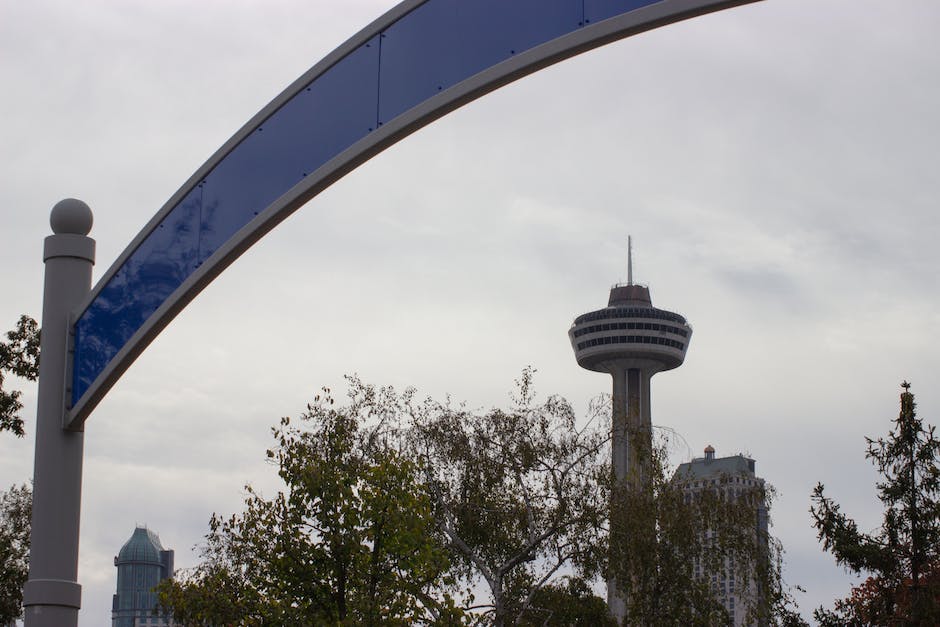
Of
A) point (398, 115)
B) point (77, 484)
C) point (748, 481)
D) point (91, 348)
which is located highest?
point (748, 481)

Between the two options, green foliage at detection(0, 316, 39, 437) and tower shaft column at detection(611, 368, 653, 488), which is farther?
tower shaft column at detection(611, 368, 653, 488)

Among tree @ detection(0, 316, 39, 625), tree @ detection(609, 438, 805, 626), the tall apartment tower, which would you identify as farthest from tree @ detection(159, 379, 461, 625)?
the tall apartment tower

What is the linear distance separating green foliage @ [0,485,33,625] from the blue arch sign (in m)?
19.3

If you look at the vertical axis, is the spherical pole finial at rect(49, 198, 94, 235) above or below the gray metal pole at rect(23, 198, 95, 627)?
above

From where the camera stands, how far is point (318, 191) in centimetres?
685

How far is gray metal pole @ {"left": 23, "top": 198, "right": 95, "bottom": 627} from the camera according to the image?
7602 millimetres

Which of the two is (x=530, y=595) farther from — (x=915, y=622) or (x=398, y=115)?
(x=398, y=115)

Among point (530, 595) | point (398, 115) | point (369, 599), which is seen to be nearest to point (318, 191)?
point (398, 115)

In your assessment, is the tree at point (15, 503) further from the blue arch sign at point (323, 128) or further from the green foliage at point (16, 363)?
the blue arch sign at point (323, 128)

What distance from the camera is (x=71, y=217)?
320 inches

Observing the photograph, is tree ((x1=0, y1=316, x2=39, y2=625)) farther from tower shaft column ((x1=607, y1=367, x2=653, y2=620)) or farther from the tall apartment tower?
the tall apartment tower

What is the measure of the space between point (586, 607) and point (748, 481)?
237 inches

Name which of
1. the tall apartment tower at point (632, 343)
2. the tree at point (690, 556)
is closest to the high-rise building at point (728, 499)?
the tree at point (690, 556)

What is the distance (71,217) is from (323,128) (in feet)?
6.70
